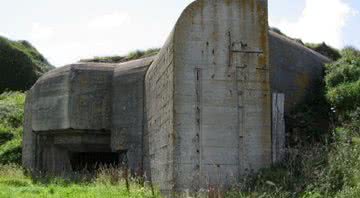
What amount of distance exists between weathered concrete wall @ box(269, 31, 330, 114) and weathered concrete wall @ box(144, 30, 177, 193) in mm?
2215

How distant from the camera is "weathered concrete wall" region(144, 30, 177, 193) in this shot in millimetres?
10445

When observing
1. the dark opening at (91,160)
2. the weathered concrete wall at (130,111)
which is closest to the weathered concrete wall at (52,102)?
the weathered concrete wall at (130,111)

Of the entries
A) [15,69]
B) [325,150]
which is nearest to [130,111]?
[325,150]

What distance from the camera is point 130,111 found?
14922mm

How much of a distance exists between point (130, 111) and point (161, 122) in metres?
3.44

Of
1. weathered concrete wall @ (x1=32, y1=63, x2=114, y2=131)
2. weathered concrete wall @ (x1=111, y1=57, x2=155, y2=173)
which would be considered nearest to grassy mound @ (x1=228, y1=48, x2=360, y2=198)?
weathered concrete wall @ (x1=111, y1=57, x2=155, y2=173)

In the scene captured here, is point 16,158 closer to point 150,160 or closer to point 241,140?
point 150,160

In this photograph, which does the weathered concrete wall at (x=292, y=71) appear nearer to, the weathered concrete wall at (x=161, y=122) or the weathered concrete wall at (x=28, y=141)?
the weathered concrete wall at (x=161, y=122)

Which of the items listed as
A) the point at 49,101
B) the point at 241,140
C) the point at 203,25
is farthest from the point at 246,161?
the point at 49,101

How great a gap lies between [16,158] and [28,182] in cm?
509

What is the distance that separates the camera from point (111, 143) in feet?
50.4

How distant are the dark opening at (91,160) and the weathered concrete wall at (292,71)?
6.82 metres

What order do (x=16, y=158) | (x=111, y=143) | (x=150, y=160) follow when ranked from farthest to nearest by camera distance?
(x=16, y=158), (x=111, y=143), (x=150, y=160)

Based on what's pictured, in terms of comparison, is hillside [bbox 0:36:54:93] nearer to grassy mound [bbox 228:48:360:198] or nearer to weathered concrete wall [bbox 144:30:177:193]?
weathered concrete wall [bbox 144:30:177:193]
